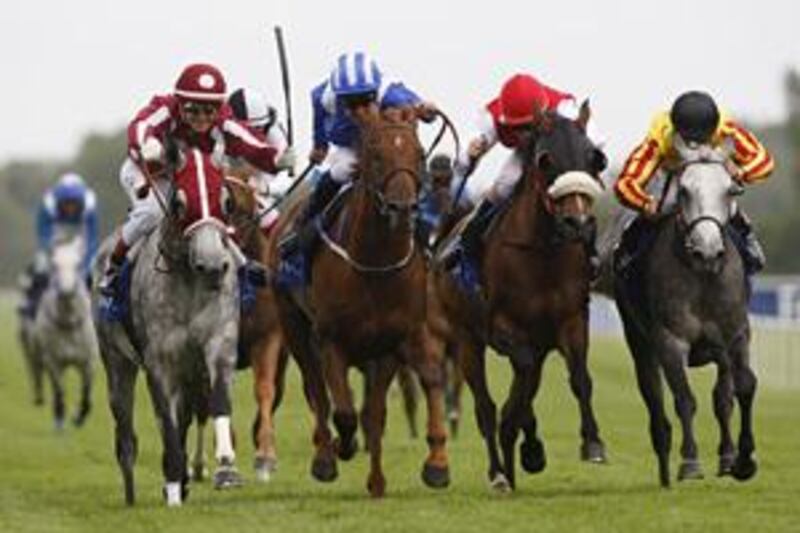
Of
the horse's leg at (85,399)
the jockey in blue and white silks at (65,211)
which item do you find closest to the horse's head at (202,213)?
the horse's leg at (85,399)

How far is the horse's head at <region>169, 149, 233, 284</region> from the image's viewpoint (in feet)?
49.4

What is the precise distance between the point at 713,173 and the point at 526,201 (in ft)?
Answer: 3.83

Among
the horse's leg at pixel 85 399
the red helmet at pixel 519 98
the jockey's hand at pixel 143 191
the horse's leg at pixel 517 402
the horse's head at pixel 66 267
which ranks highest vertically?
the red helmet at pixel 519 98

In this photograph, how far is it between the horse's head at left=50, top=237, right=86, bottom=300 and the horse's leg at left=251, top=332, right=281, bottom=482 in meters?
A: 10.0

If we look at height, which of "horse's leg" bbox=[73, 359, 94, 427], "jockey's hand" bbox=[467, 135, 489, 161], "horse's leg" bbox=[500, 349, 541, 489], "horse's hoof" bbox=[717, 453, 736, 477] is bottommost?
"horse's leg" bbox=[73, 359, 94, 427]

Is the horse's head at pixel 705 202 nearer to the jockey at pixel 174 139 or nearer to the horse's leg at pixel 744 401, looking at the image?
the horse's leg at pixel 744 401

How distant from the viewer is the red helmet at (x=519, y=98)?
651 inches

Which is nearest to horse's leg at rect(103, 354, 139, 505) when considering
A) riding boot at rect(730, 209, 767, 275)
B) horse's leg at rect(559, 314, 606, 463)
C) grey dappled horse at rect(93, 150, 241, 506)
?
grey dappled horse at rect(93, 150, 241, 506)

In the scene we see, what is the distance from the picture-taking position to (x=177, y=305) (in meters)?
15.4

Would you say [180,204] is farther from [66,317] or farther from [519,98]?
[66,317]

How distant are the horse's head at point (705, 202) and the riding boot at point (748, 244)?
0.27m

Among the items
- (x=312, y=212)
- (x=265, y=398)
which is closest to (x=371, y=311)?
(x=312, y=212)

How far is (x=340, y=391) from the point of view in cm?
1599

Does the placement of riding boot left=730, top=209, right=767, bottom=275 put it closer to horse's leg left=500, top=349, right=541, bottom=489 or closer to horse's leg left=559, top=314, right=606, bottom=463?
horse's leg left=559, top=314, right=606, bottom=463
